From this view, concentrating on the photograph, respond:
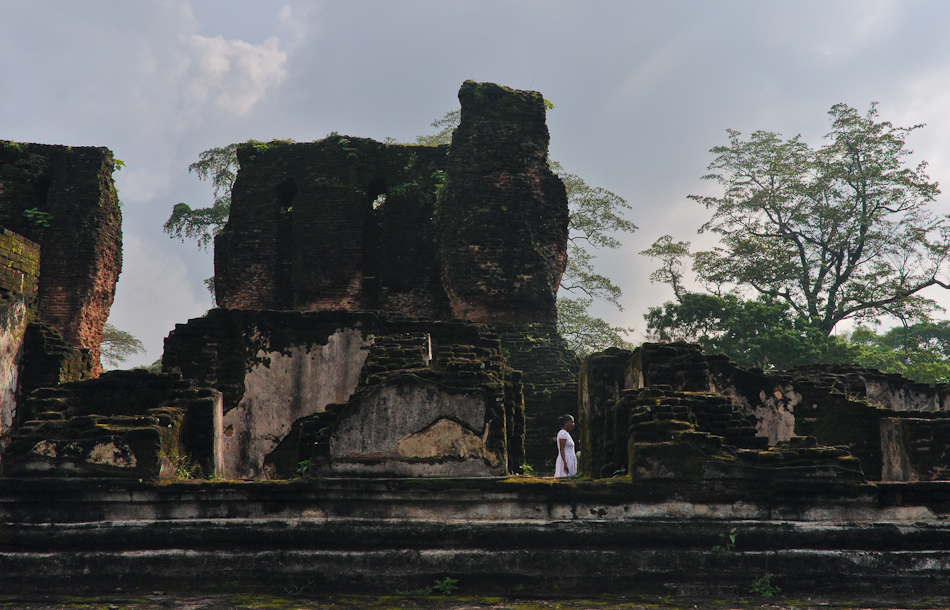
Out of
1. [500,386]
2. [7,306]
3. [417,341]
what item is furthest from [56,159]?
[500,386]

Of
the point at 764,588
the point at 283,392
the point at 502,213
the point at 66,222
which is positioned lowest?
the point at 764,588

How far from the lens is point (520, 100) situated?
44.7 feet

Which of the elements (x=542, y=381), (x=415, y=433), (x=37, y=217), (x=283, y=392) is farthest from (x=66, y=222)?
(x=415, y=433)

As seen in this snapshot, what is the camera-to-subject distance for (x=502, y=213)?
1300 cm

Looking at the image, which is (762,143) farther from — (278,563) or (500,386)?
(278,563)

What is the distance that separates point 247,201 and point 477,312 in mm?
5076

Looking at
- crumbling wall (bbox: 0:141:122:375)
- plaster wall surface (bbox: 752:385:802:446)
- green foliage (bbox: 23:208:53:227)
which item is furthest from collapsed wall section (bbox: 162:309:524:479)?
green foliage (bbox: 23:208:53:227)

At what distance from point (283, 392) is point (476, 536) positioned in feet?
12.4

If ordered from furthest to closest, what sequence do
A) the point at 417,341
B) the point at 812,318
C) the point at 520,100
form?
the point at 812,318, the point at 520,100, the point at 417,341

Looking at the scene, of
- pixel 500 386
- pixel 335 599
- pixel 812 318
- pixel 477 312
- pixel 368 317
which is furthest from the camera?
pixel 812 318

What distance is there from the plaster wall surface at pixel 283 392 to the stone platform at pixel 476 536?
274 centimetres

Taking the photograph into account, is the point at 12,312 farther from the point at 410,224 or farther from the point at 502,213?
the point at 502,213

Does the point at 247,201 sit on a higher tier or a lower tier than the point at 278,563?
higher

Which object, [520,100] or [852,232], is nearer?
[520,100]
